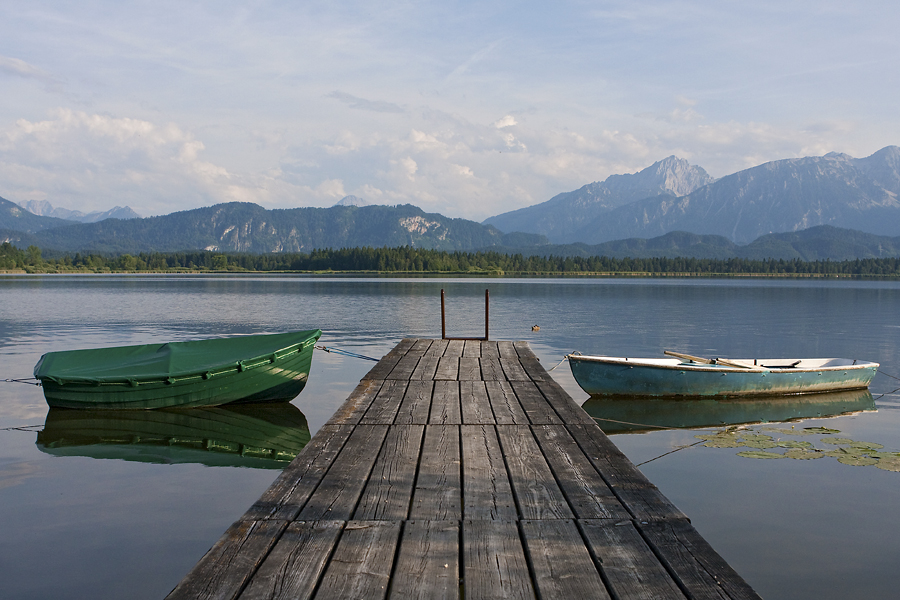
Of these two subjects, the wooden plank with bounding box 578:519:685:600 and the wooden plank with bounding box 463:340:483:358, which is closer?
the wooden plank with bounding box 578:519:685:600

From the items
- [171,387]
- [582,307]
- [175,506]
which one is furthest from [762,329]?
[175,506]

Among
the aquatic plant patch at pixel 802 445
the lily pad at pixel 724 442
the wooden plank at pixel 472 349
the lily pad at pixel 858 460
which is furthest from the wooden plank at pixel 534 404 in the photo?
the lily pad at pixel 858 460

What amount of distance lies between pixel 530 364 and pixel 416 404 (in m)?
6.18

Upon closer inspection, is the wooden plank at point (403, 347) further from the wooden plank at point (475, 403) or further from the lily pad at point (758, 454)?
the lily pad at point (758, 454)

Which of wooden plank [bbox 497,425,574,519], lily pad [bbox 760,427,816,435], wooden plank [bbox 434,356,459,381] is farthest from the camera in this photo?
lily pad [bbox 760,427,816,435]

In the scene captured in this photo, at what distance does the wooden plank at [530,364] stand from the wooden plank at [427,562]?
8.84 m

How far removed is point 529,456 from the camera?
24.8ft

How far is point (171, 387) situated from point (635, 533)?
13.1 m

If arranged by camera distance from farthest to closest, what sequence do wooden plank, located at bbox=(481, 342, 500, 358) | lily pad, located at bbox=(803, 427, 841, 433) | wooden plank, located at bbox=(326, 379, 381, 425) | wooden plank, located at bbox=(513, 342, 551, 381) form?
1. wooden plank, located at bbox=(481, 342, 500, 358)
2. lily pad, located at bbox=(803, 427, 841, 433)
3. wooden plank, located at bbox=(513, 342, 551, 381)
4. wooden plank, located at bbox=(326, 379, 381, 425)

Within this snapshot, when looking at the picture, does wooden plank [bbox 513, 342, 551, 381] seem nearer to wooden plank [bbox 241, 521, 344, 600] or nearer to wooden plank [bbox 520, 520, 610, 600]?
wooden plank [bbox 520, 520, 610, 600]

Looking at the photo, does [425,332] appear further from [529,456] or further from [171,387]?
[529,456]

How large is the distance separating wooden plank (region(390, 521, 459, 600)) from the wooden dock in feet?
0.04

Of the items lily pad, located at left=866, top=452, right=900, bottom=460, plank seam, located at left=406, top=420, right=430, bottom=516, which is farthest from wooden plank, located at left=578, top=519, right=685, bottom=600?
lily pad, located at left=866, top=452, right=900, bottom=460

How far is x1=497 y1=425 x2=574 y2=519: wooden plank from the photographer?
5.71m
